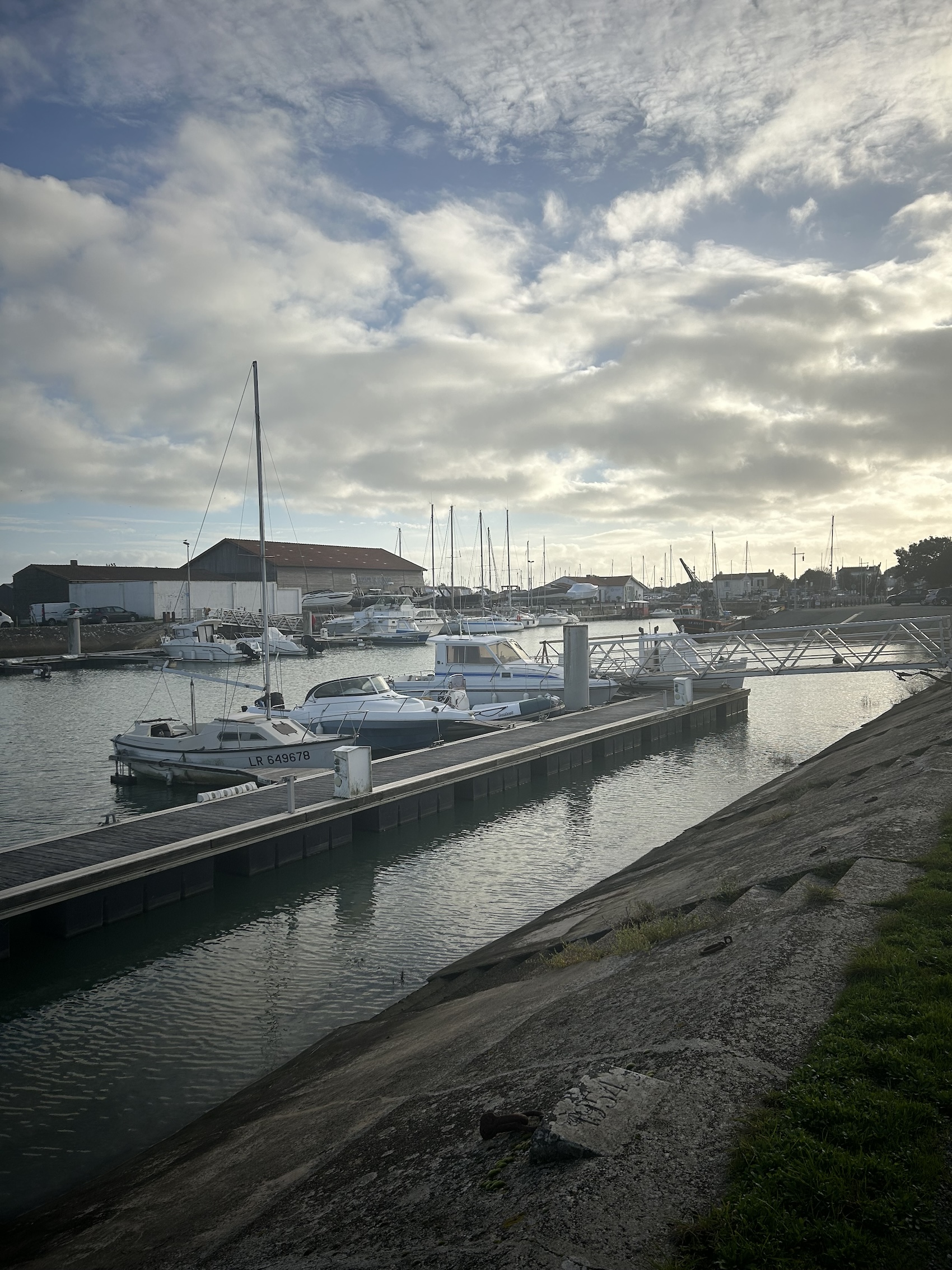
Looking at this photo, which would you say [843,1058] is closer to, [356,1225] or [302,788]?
[356,1225]

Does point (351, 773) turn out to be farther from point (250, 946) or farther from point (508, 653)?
point (508, 653)

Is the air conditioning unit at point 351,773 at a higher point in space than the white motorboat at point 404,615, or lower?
lower

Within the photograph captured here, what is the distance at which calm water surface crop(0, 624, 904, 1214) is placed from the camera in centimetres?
988

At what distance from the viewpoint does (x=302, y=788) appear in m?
20.7

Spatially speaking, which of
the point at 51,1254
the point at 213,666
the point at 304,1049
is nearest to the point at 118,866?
the point at 304,1049

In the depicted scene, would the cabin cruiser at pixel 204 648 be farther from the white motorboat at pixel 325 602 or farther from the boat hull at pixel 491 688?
the boat hull at pixel 491 688

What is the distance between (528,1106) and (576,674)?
95.0ft

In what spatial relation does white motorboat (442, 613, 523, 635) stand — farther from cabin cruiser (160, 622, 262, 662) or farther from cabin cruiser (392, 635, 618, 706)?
cabin cruiser (392, 635, 618, 706)

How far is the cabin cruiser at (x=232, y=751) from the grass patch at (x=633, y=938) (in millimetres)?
16413

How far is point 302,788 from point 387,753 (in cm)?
930

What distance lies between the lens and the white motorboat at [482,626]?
7531 centimetres

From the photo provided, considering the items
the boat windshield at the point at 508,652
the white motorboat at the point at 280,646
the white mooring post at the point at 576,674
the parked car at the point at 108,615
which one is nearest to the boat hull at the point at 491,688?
the boat windshield at the point at 508,652

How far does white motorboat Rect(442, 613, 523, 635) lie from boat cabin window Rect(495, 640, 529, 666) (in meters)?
22.7

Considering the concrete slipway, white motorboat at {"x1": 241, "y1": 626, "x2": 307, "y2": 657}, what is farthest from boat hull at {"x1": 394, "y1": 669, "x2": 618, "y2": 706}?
white motorboat at {"x1": 241, "y1": 626, "x2": 307, "y2": 657}
